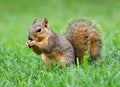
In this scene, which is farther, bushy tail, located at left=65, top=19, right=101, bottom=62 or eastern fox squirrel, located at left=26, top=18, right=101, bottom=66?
bushy tail, located at left=65, top=19, right=101, bottom=62

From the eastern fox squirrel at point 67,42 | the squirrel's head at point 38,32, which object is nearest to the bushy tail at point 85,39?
the eastern fox squirrel at point 67,42

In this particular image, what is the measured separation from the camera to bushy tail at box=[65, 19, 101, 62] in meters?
5.77

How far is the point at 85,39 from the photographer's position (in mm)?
5805

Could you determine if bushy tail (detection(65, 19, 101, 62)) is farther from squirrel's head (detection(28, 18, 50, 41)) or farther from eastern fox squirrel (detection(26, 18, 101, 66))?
squirrel's head (detection(28, 18, 50, 41))

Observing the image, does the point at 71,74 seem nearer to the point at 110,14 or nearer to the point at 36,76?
the point at 36,76

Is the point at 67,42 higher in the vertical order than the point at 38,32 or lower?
lower

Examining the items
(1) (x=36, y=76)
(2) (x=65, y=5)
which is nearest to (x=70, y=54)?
(1) (x=36, y=76)

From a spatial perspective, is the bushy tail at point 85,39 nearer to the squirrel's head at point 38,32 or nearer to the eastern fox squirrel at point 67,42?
the eastern fox squirrel at point 67,42

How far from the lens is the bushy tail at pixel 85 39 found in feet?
18.9

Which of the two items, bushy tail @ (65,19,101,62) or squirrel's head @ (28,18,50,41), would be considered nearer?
squirrel's head @ (28,18,50,41)

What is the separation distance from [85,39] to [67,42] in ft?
0.86

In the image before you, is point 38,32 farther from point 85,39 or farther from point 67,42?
point 85,39

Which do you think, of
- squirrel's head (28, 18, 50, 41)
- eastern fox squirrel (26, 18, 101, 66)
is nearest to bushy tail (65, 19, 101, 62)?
eastern fox squirrel (26, 18, 101, 66)

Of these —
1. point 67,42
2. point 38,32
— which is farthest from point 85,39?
point 38,32
